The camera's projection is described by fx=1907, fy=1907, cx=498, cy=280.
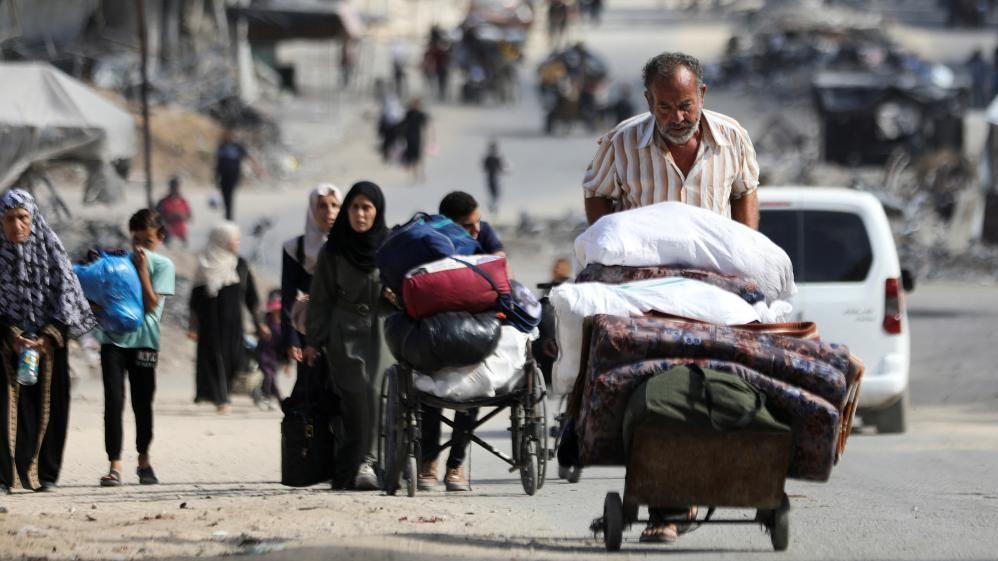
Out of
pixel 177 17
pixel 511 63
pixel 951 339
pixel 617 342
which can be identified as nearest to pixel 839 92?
pixel 511 63

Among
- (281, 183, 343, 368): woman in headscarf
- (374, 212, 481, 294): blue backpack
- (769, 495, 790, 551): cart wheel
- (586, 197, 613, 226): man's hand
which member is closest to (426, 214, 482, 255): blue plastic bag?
(374, 212, 481, 294): blue backpack

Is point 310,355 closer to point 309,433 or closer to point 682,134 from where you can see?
point 309,433

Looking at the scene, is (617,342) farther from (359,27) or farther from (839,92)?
(359,27)

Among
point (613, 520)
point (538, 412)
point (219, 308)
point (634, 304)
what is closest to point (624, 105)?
point (219, 308)

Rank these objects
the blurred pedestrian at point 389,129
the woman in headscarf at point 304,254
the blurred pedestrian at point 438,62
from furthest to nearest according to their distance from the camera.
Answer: the blurred pedestrian at point 438,62 → the blurred pedestrian at point 389,129 → the woman in headscarf at point 304,254

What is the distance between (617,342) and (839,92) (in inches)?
1442

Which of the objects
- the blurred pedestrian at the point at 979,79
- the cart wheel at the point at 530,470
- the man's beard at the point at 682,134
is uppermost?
the blurred pedestrian at the point at 979,79

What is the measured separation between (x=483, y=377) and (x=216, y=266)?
690 centimetres

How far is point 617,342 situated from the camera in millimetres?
6598

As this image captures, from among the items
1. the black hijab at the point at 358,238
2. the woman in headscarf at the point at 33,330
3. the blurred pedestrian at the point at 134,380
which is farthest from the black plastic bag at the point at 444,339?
the blurred pedestrian at the point at 134,380

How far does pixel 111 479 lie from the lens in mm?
10602

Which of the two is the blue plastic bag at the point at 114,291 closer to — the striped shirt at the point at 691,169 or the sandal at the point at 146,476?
the sandal at the point at 146,476

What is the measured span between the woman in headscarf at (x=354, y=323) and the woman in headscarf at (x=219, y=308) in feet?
18.1

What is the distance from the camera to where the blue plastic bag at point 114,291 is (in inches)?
420
